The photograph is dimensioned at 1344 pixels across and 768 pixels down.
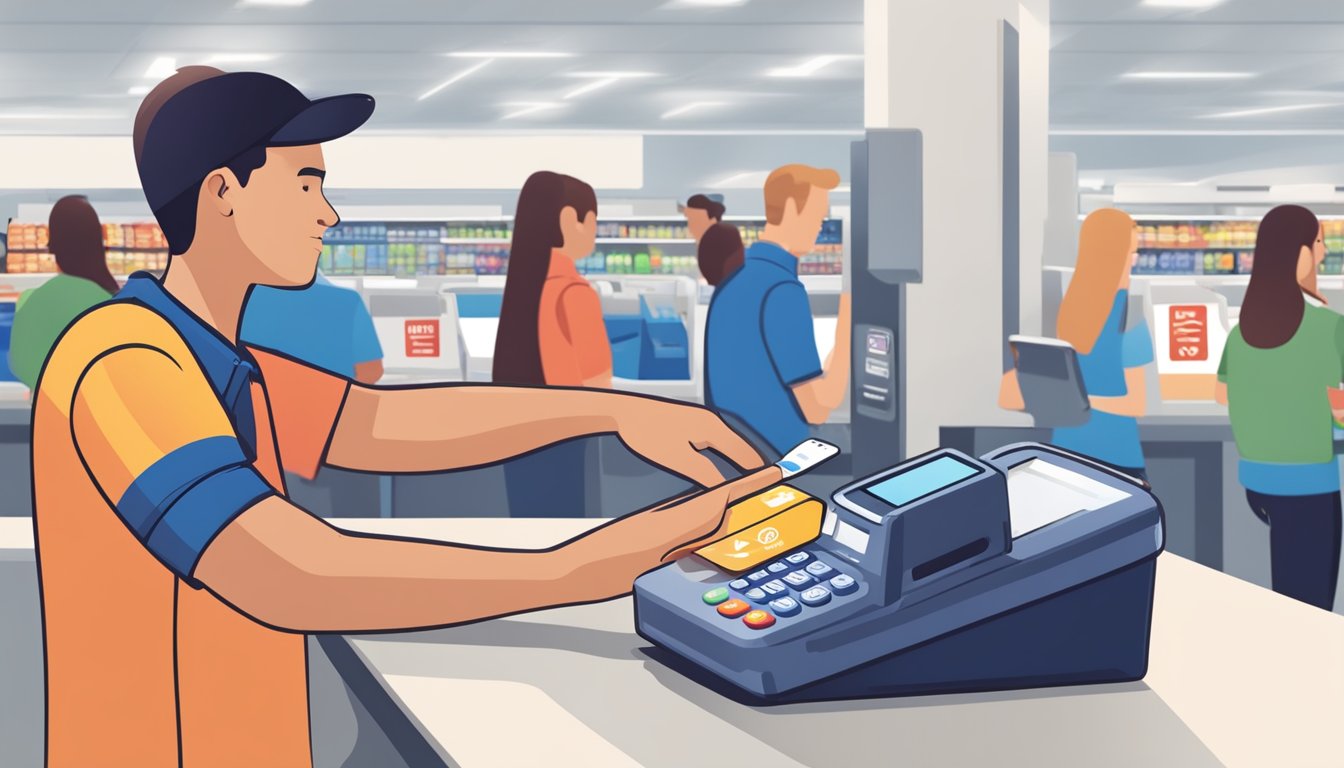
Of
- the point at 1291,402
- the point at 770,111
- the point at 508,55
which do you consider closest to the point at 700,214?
the point at 1291,402

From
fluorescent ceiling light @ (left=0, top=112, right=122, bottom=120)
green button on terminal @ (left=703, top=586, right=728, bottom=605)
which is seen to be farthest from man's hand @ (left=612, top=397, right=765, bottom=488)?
fluorescent ceiling light @ (left=0, top=112, right=122, bottom=120)

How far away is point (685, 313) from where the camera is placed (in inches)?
226

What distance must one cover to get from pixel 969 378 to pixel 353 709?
2236 millimetres

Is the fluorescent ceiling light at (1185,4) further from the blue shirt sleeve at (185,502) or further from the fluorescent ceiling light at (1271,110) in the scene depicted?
the blue shirt sleeve at (185,502)

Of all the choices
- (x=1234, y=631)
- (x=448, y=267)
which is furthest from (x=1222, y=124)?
(x=1234, y=631)

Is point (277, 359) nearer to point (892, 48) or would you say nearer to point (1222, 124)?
point (892, 48)

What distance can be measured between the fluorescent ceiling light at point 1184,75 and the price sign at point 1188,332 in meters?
8.18

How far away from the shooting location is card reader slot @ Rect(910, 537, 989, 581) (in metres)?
1.09

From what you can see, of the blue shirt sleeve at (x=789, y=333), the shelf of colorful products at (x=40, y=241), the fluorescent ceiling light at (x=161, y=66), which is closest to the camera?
the blue shirt sleeve at (x=789, y=333)

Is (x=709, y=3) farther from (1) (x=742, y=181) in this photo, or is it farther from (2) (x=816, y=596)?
(1) (x=742, y=181)

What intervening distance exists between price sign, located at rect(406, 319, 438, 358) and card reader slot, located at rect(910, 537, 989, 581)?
467 cm

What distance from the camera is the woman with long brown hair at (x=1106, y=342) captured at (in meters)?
3.50

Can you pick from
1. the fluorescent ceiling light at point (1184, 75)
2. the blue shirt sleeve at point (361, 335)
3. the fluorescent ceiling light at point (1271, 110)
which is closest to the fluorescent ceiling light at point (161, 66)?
the blue shirt sleeve at point (361, 335)

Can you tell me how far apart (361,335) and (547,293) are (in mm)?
607
